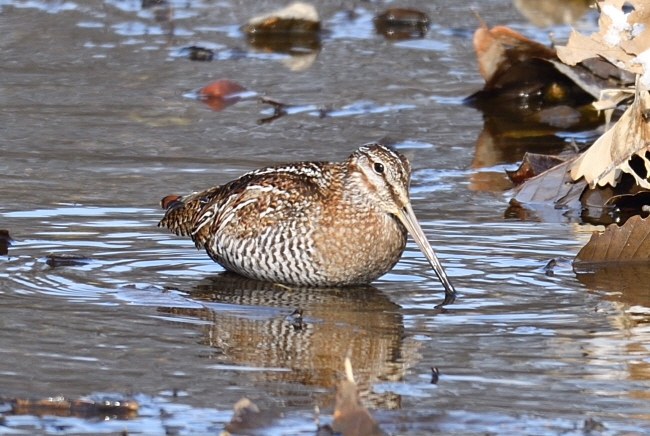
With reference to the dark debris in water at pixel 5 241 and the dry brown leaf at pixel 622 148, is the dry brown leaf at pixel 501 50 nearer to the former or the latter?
the dry brown leaf at pixel 622 148

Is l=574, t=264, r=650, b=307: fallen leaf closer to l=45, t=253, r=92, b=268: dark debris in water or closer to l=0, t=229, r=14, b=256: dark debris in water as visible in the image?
l=45, t=253, r=92, b=268: dark debris in water

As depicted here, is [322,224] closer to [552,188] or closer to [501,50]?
[552,188]

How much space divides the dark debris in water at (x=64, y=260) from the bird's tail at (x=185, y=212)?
619 millimetres

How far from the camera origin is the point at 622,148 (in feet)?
26.5

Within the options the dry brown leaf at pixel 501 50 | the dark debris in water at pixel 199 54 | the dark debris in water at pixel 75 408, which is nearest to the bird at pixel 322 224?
the dark debris in water at pixel 75 408

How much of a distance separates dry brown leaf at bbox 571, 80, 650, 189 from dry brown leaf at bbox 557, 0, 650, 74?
217mm

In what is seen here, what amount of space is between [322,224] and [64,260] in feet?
4.47

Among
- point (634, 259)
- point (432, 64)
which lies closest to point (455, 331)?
point (634, 259)

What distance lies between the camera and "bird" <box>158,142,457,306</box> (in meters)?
7.09

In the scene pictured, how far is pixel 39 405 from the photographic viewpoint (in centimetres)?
499

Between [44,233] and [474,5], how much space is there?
9799mm

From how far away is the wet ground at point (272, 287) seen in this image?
527 centimetres

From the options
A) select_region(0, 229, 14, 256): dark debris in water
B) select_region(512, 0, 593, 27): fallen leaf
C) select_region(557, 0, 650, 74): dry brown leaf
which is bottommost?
select_region(512, 0, 593, 27): fallen leaf

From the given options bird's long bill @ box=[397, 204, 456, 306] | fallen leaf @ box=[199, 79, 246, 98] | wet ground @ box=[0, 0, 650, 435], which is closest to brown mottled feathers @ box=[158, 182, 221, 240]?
wet ground @ box=[0, 0, 650, 435]
